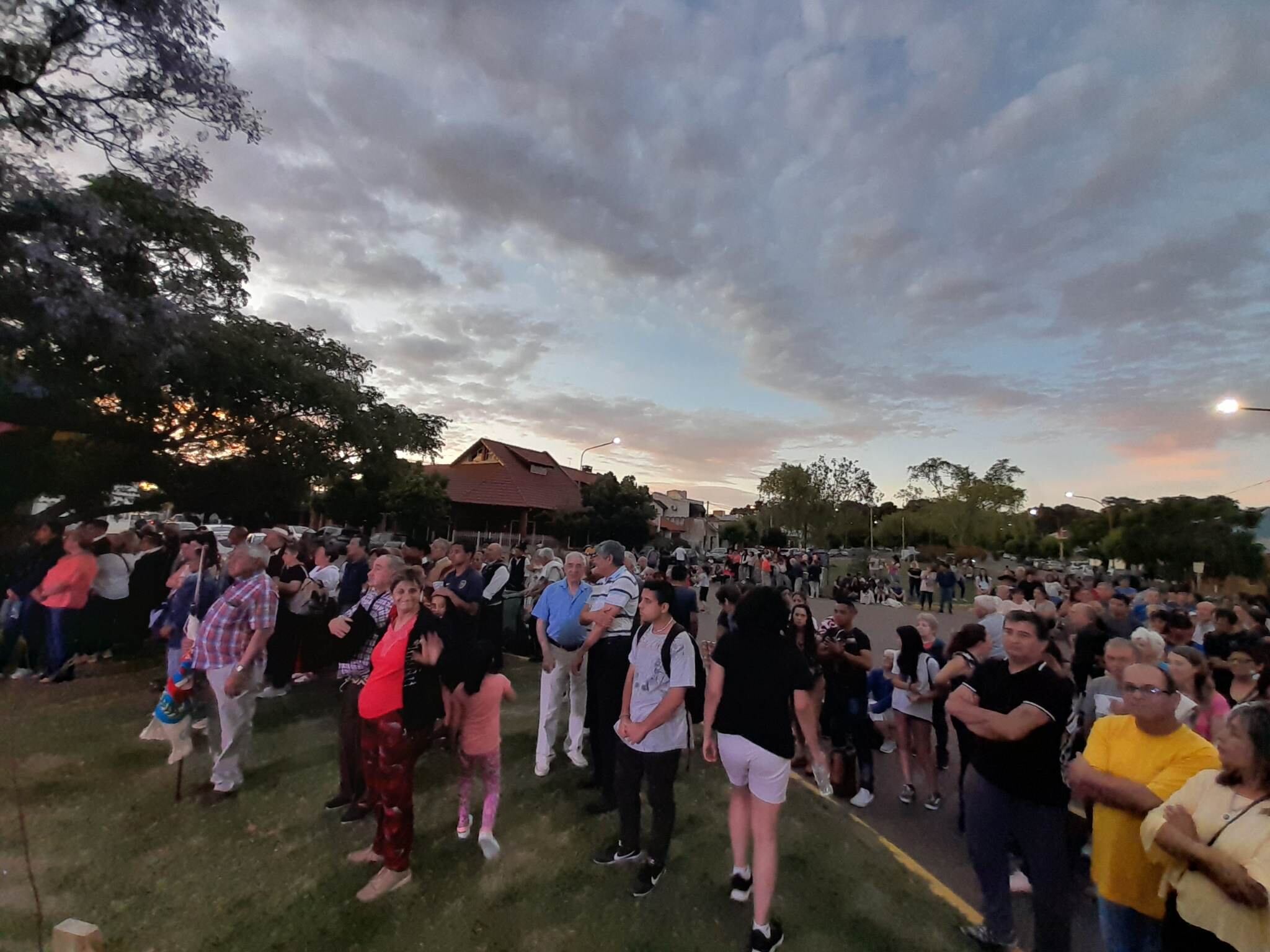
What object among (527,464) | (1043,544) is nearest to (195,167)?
(527,464)

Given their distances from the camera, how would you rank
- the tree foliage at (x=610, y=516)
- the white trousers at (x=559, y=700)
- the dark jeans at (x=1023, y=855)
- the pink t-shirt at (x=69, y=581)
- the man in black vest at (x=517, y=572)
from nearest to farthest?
the dark jeans at (x=1023, y=855) → the white trousers at (x=559, y=700) → the pink t-shirt at (x=69, y=581) → the man in black vest at (x=517, y=572) → the tree foliage at (x=610, y=516)

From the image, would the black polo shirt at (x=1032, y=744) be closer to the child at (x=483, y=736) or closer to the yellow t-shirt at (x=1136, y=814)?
the yellow t-shirt at (x=1136, y=814)

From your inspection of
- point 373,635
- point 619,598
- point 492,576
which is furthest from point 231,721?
point 492,576

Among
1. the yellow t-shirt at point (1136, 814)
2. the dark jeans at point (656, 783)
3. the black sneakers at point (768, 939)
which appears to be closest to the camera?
the yellow t-shirt at point (1136, 814)

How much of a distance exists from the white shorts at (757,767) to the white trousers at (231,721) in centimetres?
367

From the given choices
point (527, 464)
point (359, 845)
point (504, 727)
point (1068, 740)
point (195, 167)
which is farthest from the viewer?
point (527, 464)

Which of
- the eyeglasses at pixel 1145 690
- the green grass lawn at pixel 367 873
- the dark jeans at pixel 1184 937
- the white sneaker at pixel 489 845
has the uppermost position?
the eyeglasses at pixel 1145 690

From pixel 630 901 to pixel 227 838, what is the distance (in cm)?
271

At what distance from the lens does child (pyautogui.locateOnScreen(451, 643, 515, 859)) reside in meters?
3.95

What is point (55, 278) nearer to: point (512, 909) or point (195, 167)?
point (195, 167)

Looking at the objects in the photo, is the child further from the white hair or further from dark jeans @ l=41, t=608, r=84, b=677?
dark jeans @ l=41, t=608, r=84, b=677

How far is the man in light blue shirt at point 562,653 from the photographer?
209 inches

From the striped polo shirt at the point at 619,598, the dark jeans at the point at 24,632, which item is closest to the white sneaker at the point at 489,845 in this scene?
the striped polo shirt at the point at 619,598

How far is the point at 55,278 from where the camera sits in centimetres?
996
